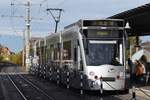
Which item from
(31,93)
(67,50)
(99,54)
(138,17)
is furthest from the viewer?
(138,17)

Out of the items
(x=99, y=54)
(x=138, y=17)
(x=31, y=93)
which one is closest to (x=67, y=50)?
(x=31, y=93)

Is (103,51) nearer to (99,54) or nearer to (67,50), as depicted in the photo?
(99,54)

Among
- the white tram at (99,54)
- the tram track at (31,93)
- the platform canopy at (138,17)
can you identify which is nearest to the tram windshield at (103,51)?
the white tram at (99,54)

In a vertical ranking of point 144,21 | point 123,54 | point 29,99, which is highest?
point 144,21

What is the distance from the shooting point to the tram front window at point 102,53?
26.0m

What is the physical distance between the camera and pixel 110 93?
2744cm

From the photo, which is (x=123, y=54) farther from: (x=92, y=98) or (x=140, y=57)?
Result: (x=140, y=57)

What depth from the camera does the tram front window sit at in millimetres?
26031

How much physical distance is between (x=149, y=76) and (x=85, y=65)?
919 centimetres

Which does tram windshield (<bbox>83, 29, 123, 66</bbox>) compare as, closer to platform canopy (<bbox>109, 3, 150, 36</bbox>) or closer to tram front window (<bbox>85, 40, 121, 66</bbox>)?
tram front window (<bbox>85, 40, 121, 66</bbox>)

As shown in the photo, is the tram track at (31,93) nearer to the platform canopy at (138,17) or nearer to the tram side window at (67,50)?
the tram side window at (67,50)

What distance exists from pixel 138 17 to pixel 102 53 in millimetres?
9097

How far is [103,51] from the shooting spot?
85.8 ft

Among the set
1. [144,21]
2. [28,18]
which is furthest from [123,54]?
[28,18]
